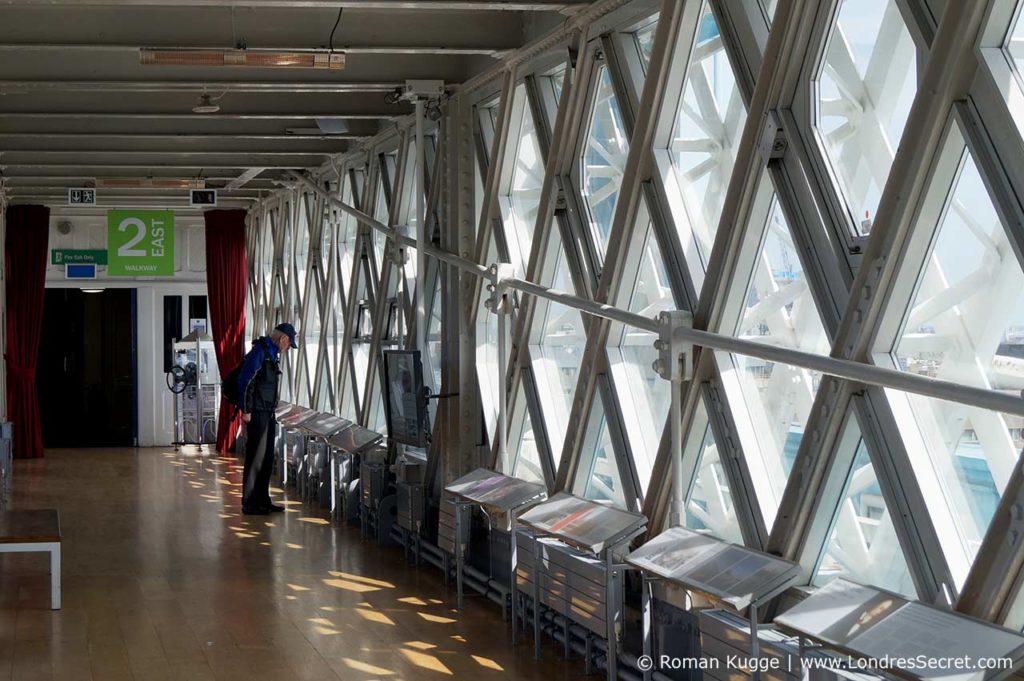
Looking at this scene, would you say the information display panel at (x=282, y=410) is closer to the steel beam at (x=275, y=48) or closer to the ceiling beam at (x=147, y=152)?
the ceiling beam at (x=147, y=152)

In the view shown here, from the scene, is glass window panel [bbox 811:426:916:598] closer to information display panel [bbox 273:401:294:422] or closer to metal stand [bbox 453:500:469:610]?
metal stand [bbox 453:500:469:610]

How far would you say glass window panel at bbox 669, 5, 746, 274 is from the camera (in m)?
5.32

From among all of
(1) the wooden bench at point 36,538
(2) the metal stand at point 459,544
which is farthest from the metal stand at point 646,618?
(1) the wooden bench at point 36,538

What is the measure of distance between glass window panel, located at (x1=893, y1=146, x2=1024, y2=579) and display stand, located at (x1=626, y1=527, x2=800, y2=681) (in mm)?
603

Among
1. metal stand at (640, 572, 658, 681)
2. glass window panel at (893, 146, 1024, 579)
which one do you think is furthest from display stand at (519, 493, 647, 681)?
glass window panel at (893, 146, 1024, 579)

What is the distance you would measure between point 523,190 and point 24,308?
36.7 feet

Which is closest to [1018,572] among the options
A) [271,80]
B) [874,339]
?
[874,339]

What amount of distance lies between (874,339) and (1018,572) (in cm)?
92

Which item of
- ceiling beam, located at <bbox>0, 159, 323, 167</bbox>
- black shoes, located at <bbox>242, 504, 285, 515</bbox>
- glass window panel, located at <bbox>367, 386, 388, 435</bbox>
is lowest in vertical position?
black shoes, located at <bbox>242, 504, 285, 515</bbox>

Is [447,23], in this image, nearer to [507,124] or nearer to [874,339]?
[507,124]

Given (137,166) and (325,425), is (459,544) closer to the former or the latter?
(325,425)

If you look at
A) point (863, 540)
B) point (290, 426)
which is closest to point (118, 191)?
point (290, 426)

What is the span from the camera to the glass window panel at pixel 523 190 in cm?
760

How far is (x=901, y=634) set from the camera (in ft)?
11.1
